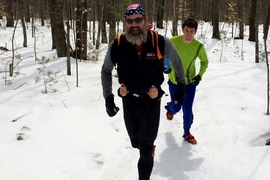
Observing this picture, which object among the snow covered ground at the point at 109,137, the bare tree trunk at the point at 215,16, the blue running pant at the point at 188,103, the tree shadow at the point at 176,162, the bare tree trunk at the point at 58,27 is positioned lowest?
the tree shadow at the point at 176,162

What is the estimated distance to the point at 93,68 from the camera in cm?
850

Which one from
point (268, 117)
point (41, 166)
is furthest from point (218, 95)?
point (41, 166)

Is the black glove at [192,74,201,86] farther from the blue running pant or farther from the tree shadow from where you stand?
the tree shadow

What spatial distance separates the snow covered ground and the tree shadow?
0.5 inches

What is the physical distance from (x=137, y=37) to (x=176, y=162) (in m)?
1.97

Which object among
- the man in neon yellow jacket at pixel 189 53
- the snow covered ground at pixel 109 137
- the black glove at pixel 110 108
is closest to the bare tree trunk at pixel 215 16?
the snow covered ground at pixel 109 137

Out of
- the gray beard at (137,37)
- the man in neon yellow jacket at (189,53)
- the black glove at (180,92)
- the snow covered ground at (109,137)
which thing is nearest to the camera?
the gray beard at (137,37)

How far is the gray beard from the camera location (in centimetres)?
255

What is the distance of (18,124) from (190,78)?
290cm

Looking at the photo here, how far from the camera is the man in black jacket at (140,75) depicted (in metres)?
2.60

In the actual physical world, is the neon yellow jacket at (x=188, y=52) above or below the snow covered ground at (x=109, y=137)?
above

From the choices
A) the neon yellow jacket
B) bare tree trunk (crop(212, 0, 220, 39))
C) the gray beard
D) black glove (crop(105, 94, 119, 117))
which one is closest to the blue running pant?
the neon yellow jacket

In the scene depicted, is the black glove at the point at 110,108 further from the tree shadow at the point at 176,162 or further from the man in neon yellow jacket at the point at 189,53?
the man in neon yellow jacket at the point at 189,53

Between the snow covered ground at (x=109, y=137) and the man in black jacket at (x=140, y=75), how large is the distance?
72 centimetres
